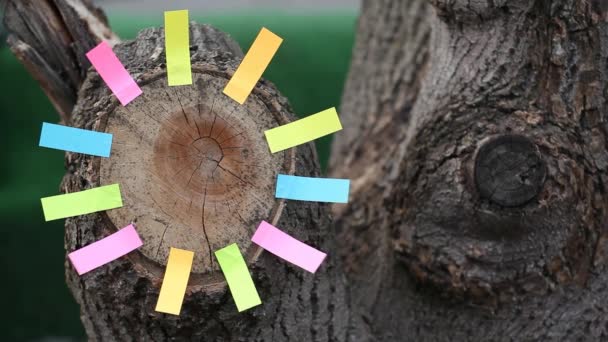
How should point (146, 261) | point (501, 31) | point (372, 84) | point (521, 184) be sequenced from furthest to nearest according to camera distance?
1. point (372, 84)
2. point (501, 31)
3. point (521, 184)
4. point (146, 261)

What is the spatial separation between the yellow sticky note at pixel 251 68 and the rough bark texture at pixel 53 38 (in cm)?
40

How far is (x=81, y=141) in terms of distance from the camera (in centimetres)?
115

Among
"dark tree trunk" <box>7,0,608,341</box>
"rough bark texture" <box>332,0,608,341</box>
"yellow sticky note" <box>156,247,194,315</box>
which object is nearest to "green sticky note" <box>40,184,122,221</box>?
"dark tree trunk" <box>7,0,608,341</box>

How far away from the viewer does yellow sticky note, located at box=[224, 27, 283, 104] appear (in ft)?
3.88

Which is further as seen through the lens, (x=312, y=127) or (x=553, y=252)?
(x=553, y=252)

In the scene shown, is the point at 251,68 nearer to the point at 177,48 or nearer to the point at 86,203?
the point at 177,48

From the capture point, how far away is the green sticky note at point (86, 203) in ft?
3.69

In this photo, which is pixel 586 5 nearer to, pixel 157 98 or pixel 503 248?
pixel 503 248

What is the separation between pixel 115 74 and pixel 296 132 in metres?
0.32

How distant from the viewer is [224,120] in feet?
3.84

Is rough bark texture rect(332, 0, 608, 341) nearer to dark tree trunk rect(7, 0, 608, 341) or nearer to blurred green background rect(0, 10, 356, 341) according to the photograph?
dark tree trunk rect(7, 0, 608, 341)

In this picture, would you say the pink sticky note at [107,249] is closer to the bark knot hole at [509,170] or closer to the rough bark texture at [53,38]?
the rough bark texture at [53,38]

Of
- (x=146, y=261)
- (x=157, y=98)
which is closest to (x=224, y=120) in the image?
(x=157, y=98)

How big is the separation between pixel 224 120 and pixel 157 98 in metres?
0.12
